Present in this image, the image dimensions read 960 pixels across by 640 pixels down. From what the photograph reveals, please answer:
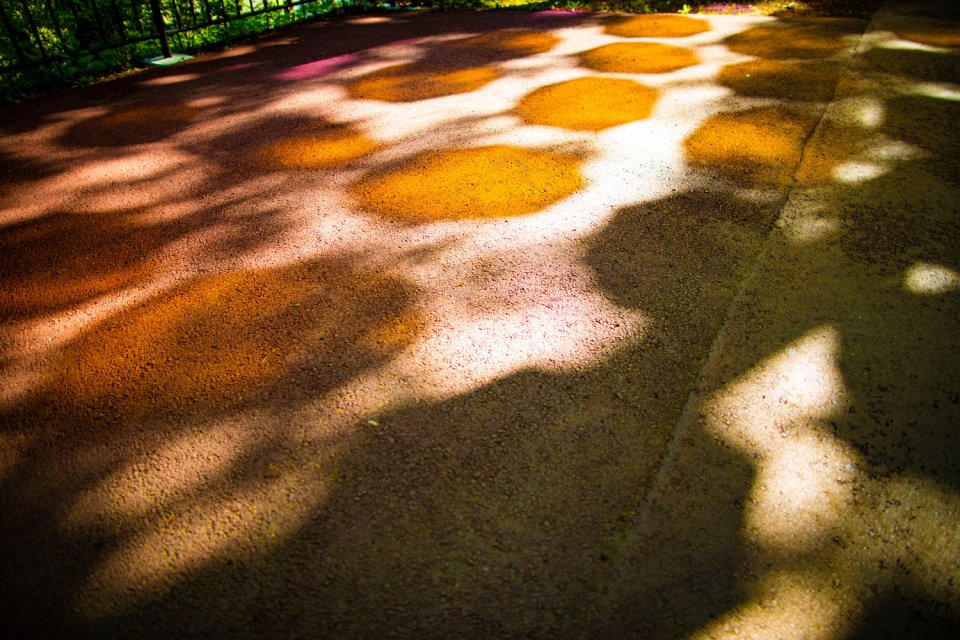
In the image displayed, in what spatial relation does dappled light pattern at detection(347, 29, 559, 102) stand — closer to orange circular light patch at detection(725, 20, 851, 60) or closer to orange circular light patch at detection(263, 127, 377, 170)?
orange circular light patch at detection(263, 127, 377, 170)

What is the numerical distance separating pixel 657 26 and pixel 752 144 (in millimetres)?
3553

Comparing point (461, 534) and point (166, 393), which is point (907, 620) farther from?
point (166, 393)

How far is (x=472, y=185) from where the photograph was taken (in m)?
3.40

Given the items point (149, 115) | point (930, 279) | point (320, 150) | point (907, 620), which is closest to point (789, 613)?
point (907, 620)

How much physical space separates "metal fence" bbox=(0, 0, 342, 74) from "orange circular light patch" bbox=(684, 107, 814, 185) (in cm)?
593

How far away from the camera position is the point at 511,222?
3025 mm

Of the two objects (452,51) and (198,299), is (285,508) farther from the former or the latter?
(452,51)

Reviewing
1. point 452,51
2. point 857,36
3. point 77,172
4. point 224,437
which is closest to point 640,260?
point 224,437

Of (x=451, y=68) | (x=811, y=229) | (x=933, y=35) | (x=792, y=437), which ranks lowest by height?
(x=792, y=437)

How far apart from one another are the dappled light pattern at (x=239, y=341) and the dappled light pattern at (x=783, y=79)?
12.0 ft

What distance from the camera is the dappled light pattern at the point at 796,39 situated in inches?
202

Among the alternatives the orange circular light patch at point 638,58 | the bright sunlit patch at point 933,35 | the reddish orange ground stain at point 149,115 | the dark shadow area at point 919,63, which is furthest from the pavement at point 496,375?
the bright sunlit patch at point 933,35

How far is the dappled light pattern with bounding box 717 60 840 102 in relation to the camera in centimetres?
425

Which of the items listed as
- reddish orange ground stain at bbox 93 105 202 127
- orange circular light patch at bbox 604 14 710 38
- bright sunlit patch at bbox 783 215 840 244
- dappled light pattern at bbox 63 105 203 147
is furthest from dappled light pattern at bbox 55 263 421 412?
orange circular light patch at bbox 604 14 710 38
